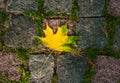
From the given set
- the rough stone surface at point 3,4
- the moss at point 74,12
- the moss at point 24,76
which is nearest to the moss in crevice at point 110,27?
the moss at point 74,12

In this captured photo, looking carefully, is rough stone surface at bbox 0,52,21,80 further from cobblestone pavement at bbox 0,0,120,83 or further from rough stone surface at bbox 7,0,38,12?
rough stone surface at bbox 7,0,38,12

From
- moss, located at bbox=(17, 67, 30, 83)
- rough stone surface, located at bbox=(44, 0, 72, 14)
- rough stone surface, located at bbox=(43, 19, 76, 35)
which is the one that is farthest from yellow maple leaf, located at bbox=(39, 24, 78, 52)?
moss, located at bbox=(17, 67, 30, 83)

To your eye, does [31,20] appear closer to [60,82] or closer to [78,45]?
[78,45]

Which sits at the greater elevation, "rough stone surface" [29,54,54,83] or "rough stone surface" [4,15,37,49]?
"rough stone surface" [4,15,37,49]

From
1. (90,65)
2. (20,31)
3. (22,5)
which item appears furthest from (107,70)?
(22,5)

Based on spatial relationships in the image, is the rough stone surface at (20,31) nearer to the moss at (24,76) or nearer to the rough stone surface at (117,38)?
the moss at (24,76)

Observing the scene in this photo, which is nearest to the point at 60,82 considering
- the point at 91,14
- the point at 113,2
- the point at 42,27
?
the point at 42,27
